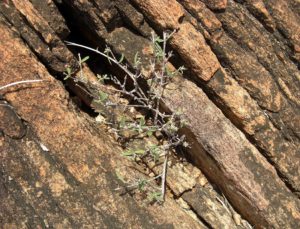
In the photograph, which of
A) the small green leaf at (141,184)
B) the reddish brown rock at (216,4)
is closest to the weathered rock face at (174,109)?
the reddish brown rock at (216,4)

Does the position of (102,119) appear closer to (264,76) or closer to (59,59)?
(59,59)

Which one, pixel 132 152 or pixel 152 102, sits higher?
pixel 152 102

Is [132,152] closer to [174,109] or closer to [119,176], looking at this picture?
[119,176]

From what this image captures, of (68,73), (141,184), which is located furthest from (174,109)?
(68,73)

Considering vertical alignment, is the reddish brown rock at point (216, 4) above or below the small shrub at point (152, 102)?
above

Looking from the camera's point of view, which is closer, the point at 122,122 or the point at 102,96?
the point at 102,96

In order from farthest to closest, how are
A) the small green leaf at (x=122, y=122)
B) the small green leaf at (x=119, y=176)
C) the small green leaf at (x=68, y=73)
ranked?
the small green leaf at (x=122, y=122), the small green leaf at (x=68, y=73), the small green leaf at (x=119, y=176)

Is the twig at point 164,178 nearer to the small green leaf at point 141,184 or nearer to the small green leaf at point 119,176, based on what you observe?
the small green leaf at point 141,184

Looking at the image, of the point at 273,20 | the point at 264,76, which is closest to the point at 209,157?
the point at 264,76
